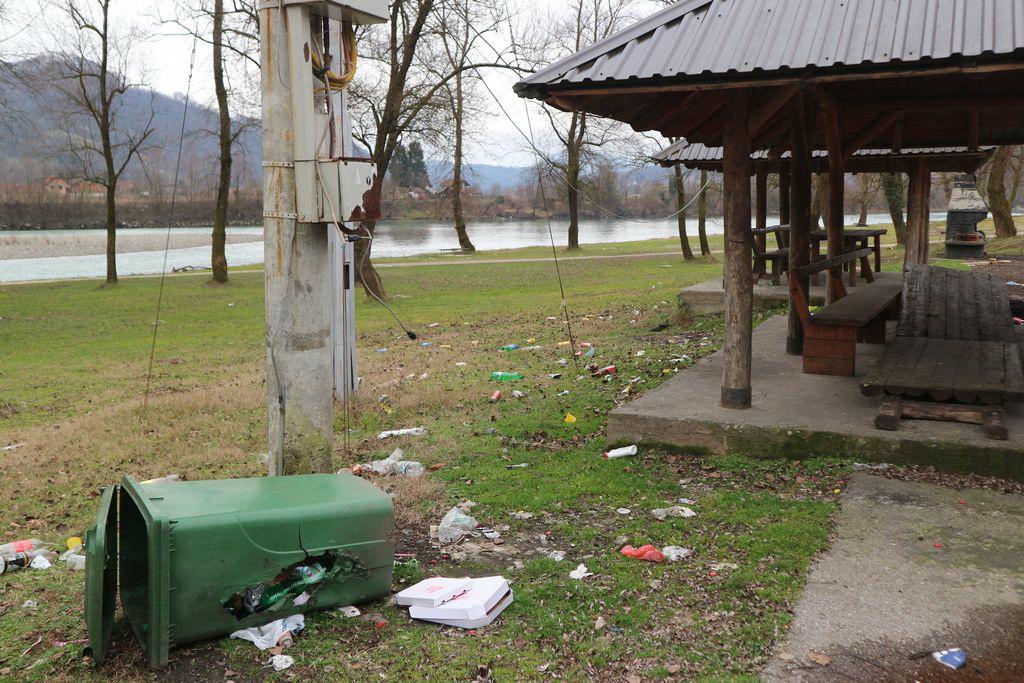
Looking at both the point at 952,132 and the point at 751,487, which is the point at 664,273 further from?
the point at 751,487

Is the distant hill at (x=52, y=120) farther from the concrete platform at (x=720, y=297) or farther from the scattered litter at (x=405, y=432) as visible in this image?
the scattered litter at (x=405, y=432)

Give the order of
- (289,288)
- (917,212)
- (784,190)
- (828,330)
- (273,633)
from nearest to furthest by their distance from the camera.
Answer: (273,633), (289,288), (828,330), (917,212), (784,190)

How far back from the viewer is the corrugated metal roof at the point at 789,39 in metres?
5.19

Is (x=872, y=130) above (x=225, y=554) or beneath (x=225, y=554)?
above

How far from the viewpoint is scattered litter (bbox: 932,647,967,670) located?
11.1 feet

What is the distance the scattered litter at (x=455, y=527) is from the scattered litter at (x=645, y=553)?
92 centimetres

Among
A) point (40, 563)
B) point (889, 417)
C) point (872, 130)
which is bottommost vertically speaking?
point (40, 563)

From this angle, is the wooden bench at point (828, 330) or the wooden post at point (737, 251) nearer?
the wooden post at point (737, 251)

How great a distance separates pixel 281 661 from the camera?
11.5 ft

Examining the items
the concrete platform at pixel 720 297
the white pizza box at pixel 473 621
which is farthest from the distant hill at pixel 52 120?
the white pizza box at pixel 473 621

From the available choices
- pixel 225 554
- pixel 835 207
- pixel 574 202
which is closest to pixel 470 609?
pixel 225 554

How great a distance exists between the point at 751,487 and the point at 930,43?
2871 mm

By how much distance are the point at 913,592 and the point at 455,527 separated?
2378 mm

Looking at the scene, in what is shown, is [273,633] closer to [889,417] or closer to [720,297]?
[889,417]
